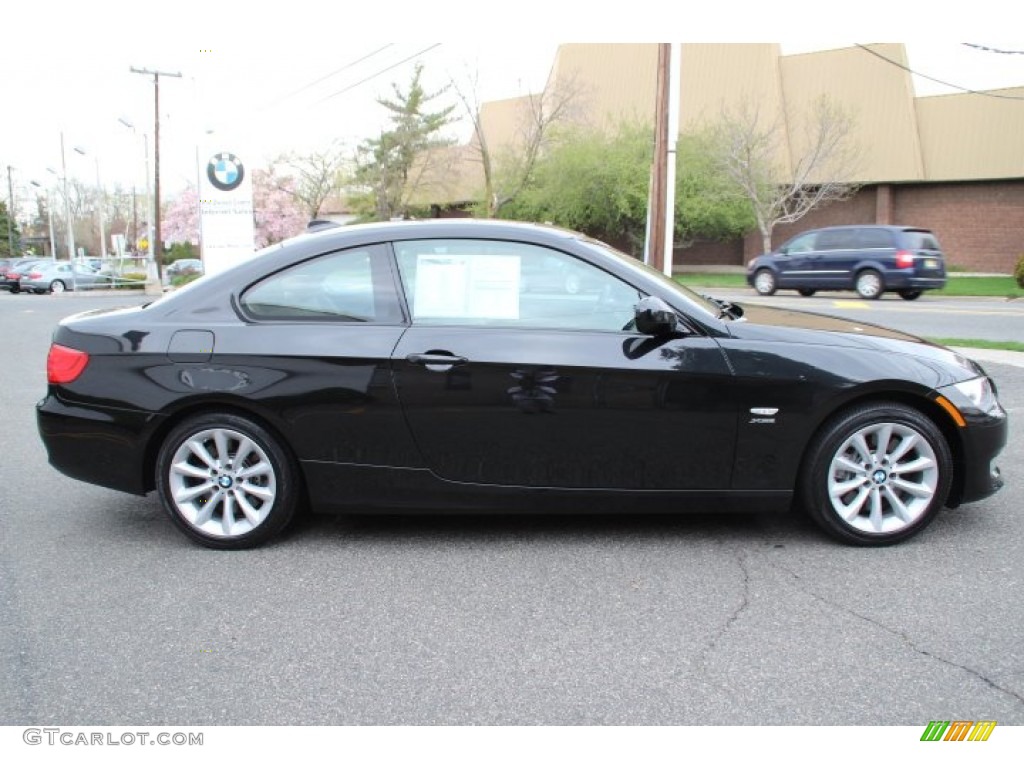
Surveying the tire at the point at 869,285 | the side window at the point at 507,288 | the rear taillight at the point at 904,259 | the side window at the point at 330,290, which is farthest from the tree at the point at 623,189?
the side window at the point at 330,290

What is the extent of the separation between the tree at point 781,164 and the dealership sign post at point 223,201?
24.1m

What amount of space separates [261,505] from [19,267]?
39130mm

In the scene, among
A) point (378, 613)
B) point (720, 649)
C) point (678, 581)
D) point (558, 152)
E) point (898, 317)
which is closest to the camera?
point (720, 649)

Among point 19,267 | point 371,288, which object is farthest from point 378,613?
point 19,267

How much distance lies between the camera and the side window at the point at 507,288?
4.09 meters

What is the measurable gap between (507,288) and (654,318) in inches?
29.2

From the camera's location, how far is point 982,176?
35625mm

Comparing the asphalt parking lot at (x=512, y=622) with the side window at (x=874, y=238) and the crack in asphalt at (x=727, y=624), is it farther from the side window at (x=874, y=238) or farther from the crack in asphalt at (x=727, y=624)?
the side window at (x=874, y=238)

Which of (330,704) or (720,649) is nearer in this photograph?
(330,704)

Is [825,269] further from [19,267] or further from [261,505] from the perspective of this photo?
[19,267]

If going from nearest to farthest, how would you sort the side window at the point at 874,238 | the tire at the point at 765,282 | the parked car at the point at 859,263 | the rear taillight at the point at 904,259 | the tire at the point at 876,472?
1. the tire at the point at 876,472
2. the rear taillight at the point at 904,259
3. the parked car at the point at 859,263
4. the side window at the point at 874,238
5. the tire at the point at 765,282

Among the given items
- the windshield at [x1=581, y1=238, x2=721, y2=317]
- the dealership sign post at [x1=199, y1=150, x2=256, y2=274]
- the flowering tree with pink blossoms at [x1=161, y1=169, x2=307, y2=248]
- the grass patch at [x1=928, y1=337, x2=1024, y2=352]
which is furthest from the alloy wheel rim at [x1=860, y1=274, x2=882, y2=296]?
the flowering tree with pink blossoms at [x1=161, y1=169, x2=307, y2=248]
